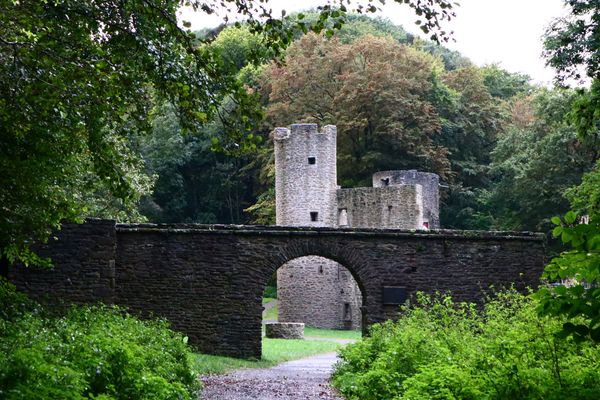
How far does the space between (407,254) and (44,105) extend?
12520 millimetres

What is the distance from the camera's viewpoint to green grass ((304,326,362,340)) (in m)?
32.6

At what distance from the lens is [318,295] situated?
3684cm

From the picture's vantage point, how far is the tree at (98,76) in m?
8.11

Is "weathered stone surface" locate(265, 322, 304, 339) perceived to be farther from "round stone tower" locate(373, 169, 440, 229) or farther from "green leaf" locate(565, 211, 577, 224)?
"green leaf" locate(565, 211, 577, 224)

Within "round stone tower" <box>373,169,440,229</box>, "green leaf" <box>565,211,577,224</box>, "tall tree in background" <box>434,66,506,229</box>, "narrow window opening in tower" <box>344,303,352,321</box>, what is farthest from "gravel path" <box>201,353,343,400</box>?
"tall tree in background" <box>434,66,506,229</box>

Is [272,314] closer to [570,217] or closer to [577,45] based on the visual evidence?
[577,45]

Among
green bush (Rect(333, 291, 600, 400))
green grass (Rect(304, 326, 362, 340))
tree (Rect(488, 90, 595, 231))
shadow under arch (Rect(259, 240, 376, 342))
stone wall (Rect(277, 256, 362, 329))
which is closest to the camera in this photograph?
green bush (Rect(333, 291, 600, 400))

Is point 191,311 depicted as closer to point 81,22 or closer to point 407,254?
point 407,254

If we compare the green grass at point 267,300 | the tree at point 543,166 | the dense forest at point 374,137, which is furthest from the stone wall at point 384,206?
the green grass at point 267,300

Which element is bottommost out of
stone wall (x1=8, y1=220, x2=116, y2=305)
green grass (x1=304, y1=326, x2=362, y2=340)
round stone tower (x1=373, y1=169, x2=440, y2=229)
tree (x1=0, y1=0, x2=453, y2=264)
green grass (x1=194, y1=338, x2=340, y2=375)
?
green grass (x1=304, y1=326, x2=362, y2=340)

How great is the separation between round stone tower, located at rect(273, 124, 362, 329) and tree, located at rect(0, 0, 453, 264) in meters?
25.7

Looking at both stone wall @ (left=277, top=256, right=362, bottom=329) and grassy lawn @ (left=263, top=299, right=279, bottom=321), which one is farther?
grassy lawn @ (left=263, top=299, right=279, bottom=321)

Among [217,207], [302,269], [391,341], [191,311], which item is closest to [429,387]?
[391,341]

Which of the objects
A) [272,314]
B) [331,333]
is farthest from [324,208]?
[272,314]
